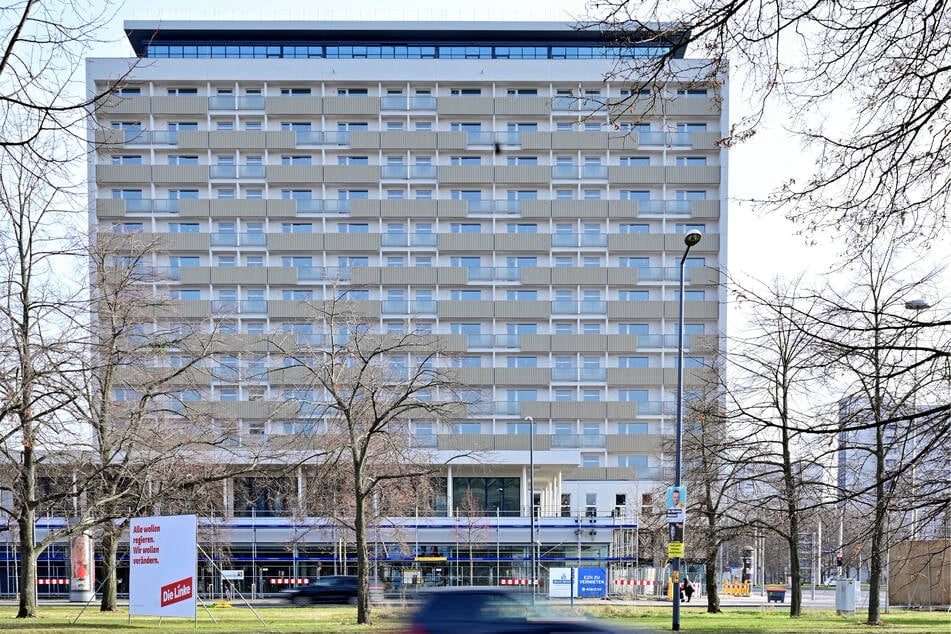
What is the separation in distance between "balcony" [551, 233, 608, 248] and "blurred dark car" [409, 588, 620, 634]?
6644 cm

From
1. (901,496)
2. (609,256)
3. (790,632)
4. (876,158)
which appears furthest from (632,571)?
(876,158)

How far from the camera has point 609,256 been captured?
81.1 meters

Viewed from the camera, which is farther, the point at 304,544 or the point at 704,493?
the point at 304,544

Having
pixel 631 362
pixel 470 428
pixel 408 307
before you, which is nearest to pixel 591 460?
pixel 631 362

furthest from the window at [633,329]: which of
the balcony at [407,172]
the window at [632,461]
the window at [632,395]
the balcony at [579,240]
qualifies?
the balcony at [407,172]

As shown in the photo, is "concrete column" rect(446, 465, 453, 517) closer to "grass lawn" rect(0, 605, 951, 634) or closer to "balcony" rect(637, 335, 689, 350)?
"balcony" rect(637, 335, 689, 350)

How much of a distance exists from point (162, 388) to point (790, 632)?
1664cm

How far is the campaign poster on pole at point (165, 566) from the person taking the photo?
21.6m

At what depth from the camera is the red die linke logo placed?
2164cm

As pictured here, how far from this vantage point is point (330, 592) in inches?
1634

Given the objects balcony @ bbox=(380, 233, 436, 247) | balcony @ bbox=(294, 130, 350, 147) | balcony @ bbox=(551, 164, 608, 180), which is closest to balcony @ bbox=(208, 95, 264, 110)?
balcony @ bbox=(294, 130, 350, 147)

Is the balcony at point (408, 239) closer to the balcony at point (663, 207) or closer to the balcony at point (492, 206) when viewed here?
the balcony at point (492, 206)

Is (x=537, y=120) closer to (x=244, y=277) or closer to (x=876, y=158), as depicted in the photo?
(x=244, y=277)

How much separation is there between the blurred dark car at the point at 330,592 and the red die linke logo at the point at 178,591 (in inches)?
781
